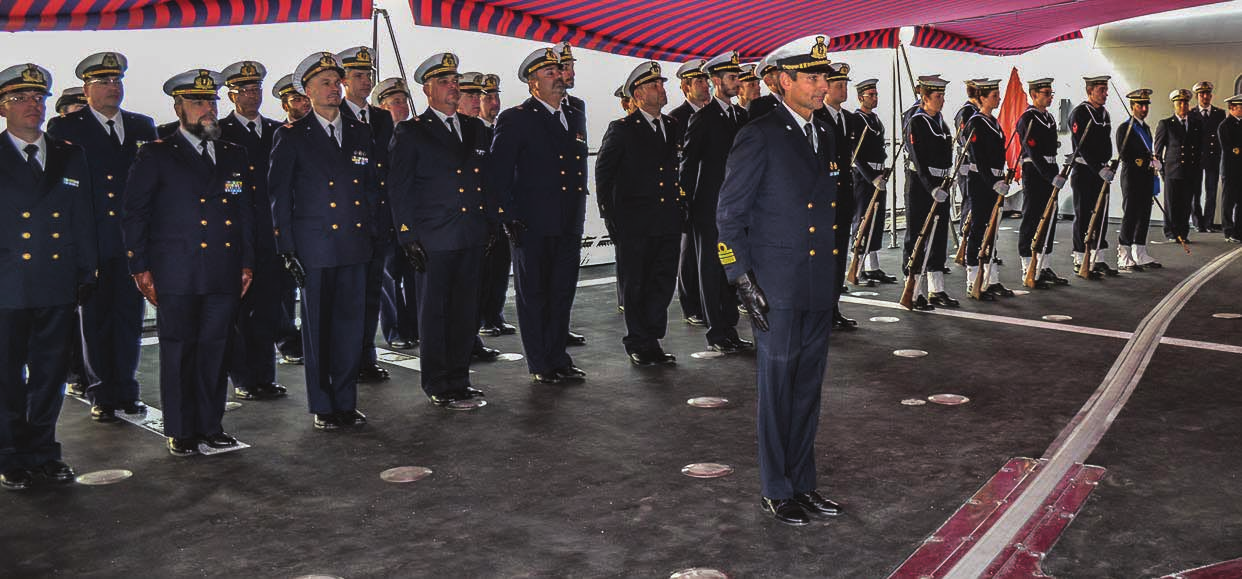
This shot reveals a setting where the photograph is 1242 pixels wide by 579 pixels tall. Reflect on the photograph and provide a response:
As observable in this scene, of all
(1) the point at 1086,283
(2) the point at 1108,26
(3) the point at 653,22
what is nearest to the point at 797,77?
(3) the point at 653,22

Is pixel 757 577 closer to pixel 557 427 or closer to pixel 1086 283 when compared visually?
pixel 557 427

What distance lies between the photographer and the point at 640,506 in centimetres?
396

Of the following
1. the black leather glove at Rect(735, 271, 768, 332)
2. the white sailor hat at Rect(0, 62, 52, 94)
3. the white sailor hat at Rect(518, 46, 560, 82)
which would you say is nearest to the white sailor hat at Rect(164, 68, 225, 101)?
the white sailor hat at Rect(0, 62, 52, 94)

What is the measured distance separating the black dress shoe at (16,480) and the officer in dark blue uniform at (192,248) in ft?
1.90

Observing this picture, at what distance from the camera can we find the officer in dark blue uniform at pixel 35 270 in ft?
14.2

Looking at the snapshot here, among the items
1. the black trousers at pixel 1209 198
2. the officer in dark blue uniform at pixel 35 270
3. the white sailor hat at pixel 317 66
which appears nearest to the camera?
the officer in dark blue uniform at pixel 35 270

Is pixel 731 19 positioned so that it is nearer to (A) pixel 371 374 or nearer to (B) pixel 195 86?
(A) pixel 371 374

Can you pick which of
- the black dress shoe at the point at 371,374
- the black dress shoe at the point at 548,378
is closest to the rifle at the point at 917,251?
the black dress shoe at the point at 548,378

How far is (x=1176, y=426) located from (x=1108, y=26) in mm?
12713

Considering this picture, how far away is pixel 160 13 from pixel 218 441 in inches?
126

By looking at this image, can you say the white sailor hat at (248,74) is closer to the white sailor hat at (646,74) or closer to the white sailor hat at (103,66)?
the white sailor hat at (103,66)

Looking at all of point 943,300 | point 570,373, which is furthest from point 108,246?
point 943,300

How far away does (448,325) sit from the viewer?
5711 mm

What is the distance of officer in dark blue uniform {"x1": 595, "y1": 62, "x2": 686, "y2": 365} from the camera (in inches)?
254
